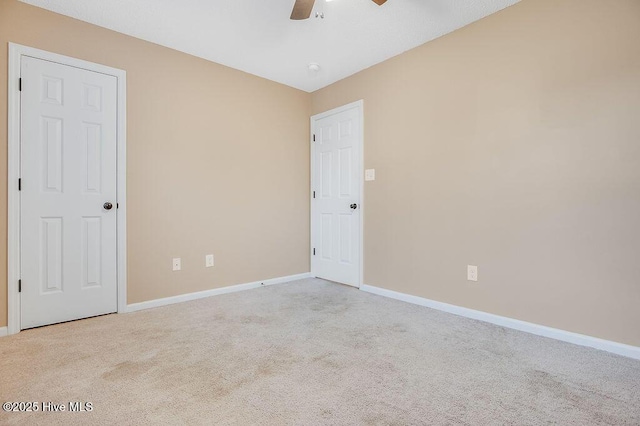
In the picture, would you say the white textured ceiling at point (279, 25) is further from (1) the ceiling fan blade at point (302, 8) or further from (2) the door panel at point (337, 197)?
(2) the door panel at point (337, 197)

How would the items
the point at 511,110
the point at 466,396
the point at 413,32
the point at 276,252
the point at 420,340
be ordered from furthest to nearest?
the point at 276,252 < the point at 413,32 < the point at 511,110 < the point at 420,340 < the point at 466,396

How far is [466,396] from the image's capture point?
4.93 feet

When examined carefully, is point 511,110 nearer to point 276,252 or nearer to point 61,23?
point 276,252

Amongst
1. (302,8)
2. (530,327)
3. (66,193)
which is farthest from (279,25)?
(530,327)

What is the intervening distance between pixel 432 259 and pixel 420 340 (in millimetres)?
934

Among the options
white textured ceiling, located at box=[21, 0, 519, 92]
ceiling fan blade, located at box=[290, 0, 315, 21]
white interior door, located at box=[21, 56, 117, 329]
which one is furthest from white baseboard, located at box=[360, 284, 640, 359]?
white interior door, located at box=[21, 56, 117, 329]

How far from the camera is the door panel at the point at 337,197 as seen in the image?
362cm

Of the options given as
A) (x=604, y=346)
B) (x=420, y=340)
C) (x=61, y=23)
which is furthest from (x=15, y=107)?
(x=604, y=346)

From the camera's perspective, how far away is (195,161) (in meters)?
3.17

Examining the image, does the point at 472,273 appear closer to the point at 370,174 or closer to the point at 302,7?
the point at 370,174

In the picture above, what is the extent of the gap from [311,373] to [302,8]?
2280 mm

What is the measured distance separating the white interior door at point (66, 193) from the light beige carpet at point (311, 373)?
0.87 feet

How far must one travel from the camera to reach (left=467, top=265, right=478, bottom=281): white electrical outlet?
2.60 m

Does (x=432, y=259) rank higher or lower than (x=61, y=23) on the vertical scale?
lower
